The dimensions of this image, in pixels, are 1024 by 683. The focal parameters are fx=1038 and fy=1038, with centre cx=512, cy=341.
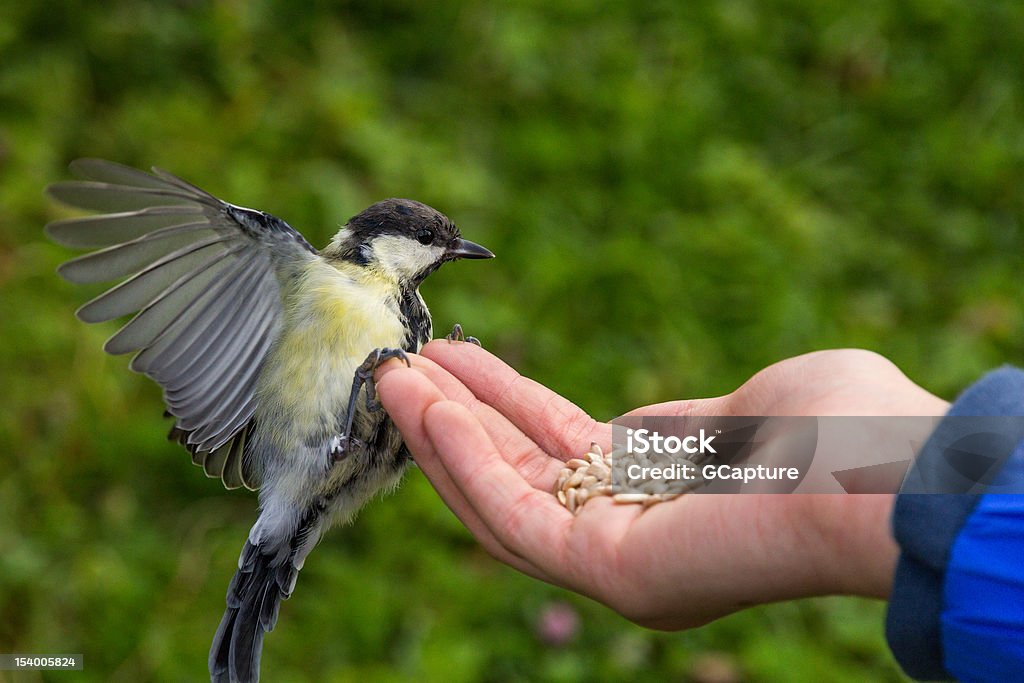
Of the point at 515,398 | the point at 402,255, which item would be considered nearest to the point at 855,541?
the point at 515,398

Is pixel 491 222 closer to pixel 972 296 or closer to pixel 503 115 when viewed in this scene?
pixel 503 115

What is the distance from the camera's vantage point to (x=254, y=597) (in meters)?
2.51

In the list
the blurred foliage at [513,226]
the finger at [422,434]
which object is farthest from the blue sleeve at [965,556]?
the blurred foliage at [513,226]

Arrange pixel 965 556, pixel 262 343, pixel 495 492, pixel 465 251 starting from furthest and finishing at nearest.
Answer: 1. pixel 465 251
2. pixel 262 343
3. pixel 495 492
4. pixel 965 556

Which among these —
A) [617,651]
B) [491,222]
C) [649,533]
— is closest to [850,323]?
[491,222]

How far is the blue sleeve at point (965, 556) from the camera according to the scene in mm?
1425

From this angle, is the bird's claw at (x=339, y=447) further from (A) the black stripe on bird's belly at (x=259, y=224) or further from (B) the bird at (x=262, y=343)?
(A) the black stripe on bird's belly at (x=259, y=224)

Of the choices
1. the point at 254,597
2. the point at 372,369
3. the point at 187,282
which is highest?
the point at 187,282

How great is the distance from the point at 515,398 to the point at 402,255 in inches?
19.6

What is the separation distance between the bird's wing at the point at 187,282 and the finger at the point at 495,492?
71 cm

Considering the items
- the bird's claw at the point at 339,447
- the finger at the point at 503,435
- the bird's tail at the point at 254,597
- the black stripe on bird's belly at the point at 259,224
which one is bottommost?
the bird's tail at the point at 254,597

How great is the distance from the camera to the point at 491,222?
13.6 feet

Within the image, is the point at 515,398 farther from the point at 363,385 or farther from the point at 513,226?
the point at 513,226

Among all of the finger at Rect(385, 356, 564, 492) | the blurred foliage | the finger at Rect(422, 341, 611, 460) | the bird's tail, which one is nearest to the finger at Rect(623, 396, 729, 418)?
the finger at Rect(422, 341, 611, 460)
